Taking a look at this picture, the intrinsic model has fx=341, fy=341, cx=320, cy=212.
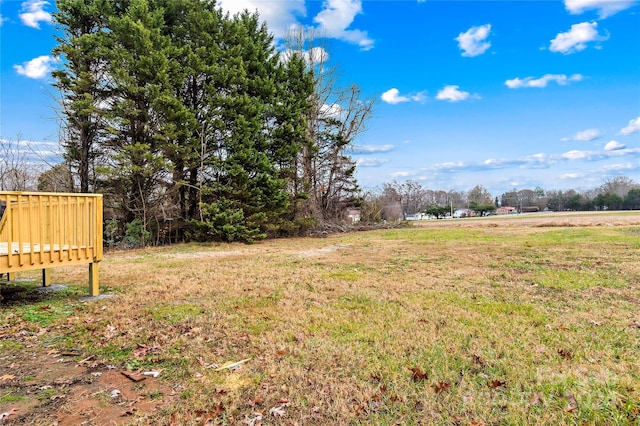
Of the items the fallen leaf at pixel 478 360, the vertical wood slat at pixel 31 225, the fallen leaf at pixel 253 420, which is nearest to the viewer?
the fallen leaf at pixel 253 420

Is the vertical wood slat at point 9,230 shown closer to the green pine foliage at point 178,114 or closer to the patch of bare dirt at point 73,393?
the patch of bare dirt at point 73,393

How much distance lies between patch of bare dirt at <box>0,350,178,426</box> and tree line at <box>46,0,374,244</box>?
9.58m

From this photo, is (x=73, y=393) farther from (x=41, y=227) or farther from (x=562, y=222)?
(x=562, y=222)

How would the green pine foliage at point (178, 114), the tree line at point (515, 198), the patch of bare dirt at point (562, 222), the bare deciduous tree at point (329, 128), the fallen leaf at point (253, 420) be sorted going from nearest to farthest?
the fallen leaf at point (253, 420)
the green pine foliage at point (178, 114)
the bare deciduous tree at point (329, 128)
the patch of bare dirt at point (562, 222)
the tree line at point (515, 198)

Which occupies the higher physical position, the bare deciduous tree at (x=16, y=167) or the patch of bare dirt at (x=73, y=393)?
the bare deciduous tree at (x=16, y=167)

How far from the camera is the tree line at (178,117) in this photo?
36.7 ft

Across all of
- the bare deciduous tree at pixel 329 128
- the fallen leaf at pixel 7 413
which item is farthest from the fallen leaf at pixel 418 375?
the bare deciduous tree at pixel 329 128

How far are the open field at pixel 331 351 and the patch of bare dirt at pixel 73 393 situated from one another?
0.01m

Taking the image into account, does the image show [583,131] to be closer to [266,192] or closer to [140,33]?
[266,192]

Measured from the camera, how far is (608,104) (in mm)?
16688

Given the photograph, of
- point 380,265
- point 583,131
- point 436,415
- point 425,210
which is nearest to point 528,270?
point 380,265

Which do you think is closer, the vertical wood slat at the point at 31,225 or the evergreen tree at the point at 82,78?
the vertical wood slat at the point at 31,225

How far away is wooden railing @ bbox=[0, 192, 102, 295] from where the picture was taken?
13.1 feet

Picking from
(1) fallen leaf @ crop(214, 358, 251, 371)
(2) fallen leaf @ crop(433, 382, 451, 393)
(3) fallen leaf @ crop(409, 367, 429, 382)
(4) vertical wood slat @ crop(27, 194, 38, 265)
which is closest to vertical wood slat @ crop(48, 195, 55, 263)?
(4) vertical wood slat @ crop(27, 194, 38, 265)
